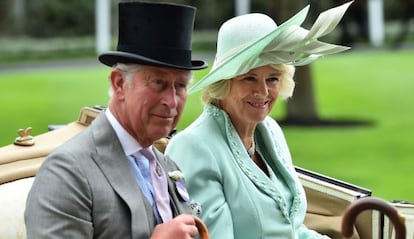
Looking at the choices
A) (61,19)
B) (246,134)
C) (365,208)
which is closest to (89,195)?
(365,208)

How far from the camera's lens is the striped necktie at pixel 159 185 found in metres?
2.43

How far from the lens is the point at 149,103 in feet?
7.60

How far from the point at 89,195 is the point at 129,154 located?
20cm

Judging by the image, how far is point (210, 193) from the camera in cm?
295

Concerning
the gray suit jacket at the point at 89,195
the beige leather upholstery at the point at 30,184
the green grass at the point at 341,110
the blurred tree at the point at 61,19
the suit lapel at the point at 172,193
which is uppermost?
the gray suit jacket at the point at 89,195

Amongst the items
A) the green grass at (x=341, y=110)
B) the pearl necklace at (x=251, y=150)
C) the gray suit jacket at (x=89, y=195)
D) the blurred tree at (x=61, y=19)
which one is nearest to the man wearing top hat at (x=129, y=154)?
the gray suit jacket at (x=89, y=195)

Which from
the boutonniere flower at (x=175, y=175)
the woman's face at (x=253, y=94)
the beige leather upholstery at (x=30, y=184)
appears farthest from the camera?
the woman's face at (x=253, y=94)

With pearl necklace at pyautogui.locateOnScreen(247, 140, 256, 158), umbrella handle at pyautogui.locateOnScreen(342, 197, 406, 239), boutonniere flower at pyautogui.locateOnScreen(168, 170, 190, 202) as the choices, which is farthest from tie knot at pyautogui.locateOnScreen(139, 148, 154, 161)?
pearl necklace at pyautogui.locateOnScreen(247, 140, 256, 158)

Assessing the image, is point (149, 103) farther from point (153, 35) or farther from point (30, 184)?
point (30, 184)

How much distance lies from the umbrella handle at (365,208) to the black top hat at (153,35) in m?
0.59

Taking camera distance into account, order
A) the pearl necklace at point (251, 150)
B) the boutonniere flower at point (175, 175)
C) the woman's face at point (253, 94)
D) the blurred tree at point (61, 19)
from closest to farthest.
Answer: the boutonniere flower at point (175, 175) → the woman's face at point (253, 94) → the pearl necklace at point (251, 150) → the blurred tree at point (61, 19)

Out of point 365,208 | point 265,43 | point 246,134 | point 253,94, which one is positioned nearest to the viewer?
point 365,208

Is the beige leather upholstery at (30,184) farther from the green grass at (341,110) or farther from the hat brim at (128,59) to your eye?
the green grass at (341,110)

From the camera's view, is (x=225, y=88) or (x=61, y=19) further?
(x=61, y=19)
